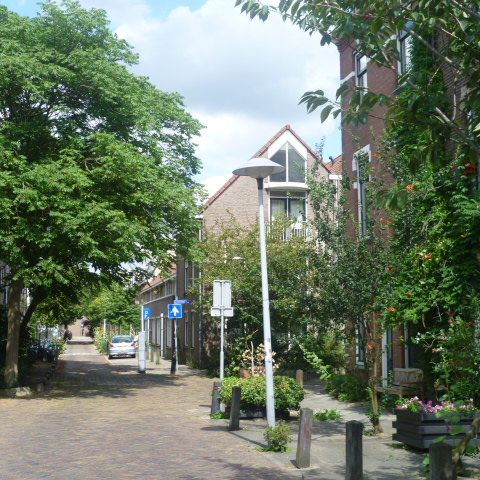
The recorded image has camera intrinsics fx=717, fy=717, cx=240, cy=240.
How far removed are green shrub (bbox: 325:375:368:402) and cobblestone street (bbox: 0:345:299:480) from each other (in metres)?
3.53

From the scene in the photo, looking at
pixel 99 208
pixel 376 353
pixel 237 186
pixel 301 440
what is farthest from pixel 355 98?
pixel 237 186

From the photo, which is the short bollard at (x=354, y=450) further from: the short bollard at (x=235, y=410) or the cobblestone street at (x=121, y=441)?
the short bollard at (x=235, y=410)

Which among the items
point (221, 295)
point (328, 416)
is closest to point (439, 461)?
point (328, 416)

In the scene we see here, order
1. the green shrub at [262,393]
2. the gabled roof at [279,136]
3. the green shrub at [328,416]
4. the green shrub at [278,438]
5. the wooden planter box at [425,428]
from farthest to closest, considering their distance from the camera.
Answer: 1. the gabled roof at [279,136]
2. the green shrub at [328,416]
3. the green shrub at [262,393]
4. the green shrub at [278,438]
5. the wooden planter box at [425,428]

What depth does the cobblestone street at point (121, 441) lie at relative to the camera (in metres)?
9.72

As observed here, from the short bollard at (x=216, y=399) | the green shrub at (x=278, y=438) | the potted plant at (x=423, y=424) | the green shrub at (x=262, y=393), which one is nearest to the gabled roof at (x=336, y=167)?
the green shrub at (x=262, y=393)

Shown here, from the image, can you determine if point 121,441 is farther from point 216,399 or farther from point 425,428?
point 425,428

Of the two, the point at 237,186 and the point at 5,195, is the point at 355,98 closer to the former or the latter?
the point at 5,195

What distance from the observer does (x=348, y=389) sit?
1862 cm

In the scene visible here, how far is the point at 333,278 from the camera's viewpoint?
12250 millimetres

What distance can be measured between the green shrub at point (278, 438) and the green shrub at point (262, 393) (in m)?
3.44

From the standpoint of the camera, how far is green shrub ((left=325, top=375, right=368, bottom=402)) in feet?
59.7

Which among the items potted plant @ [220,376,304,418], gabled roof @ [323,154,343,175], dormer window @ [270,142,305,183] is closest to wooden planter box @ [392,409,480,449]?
potted plant @ [220,376,304,418]

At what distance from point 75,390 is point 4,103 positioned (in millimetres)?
9568
